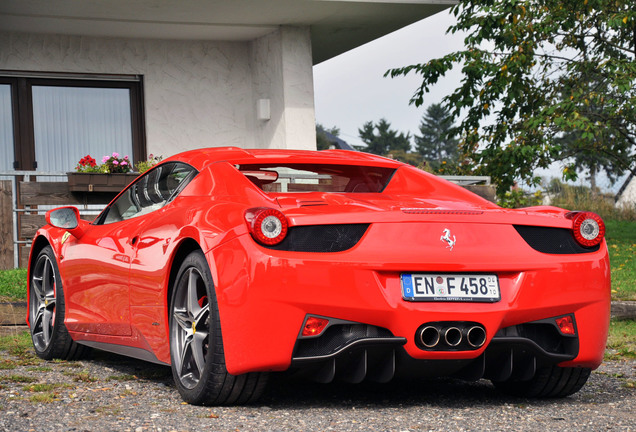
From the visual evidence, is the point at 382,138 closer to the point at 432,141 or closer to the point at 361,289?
the point at 432,141

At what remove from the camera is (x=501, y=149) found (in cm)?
1706

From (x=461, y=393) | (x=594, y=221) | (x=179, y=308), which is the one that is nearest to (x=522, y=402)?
(x=461, y=393)

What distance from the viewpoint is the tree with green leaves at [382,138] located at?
130m

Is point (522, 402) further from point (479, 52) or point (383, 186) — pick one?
point (479, 52)

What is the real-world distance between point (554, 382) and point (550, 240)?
78cm

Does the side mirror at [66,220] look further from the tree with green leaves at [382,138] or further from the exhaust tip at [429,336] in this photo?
the tree with green leaves at [382,138]

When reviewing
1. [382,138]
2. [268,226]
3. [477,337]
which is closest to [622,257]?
[477,337]

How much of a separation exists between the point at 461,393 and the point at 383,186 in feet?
4.04

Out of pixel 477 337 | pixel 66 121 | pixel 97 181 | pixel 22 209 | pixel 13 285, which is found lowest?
pixel 13 285

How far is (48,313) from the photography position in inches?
245

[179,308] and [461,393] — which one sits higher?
[179,308]

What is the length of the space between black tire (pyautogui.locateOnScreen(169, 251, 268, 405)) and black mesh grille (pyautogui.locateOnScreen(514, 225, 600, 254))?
1.37 m

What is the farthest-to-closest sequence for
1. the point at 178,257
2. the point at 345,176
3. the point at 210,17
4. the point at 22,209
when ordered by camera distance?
the point at 210,17 < the point at 22,209 < the point at 345,176 < the point at 178,257

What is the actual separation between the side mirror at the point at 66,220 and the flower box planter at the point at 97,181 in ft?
19.4
